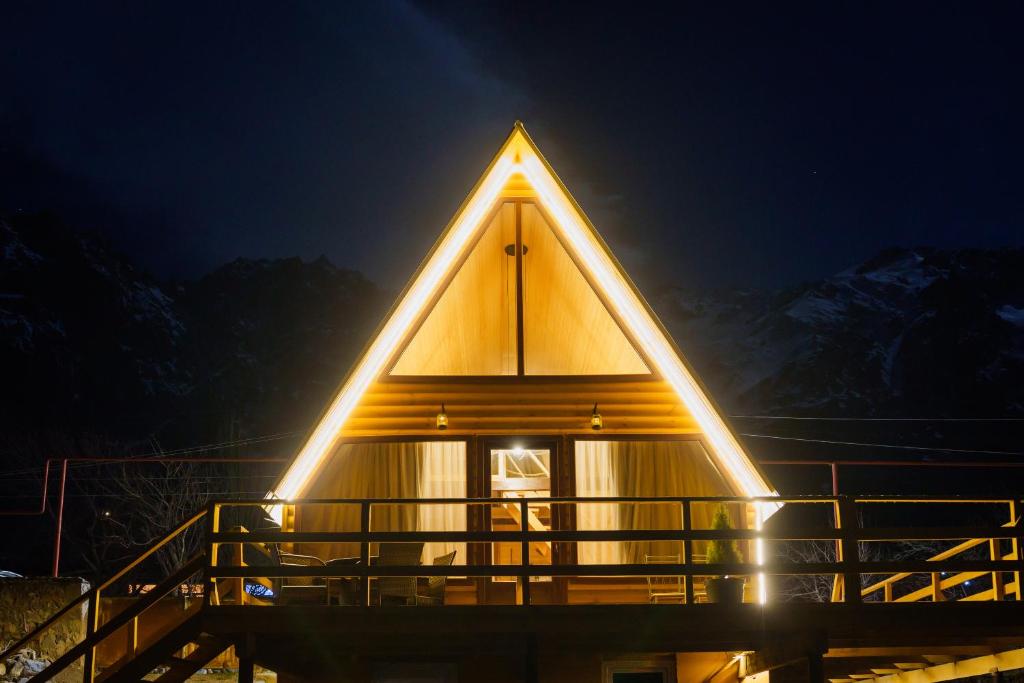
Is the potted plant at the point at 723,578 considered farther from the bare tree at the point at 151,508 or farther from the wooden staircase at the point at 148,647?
the bare tree at the point at 151,508

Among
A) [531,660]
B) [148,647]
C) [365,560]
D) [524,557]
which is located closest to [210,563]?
[148,647]

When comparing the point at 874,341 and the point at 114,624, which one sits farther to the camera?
the point at 874,341

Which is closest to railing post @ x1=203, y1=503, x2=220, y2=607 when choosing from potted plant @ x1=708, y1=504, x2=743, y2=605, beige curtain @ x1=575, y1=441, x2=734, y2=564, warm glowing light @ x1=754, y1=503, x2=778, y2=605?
potted plant @ x1=708, y1=504, x2=743, y2=605

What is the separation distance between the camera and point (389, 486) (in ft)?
41.3

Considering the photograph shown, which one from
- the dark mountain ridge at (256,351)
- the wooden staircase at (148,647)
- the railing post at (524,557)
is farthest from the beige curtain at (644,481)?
the dark mountain ridge at (256,351)

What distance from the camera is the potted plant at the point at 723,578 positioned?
9297mm

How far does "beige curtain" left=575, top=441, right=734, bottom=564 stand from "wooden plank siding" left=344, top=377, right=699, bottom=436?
0.34 meters

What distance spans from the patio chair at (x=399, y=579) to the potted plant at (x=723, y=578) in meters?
2.88

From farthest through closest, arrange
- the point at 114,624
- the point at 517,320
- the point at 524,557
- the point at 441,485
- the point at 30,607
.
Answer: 1. the point at 30,607
2. the point at 441,485
3. the point at 517,320
4. the point at 524,557
5. the point at 114,624

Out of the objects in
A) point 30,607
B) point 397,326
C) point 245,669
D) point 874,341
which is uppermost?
point 874,341

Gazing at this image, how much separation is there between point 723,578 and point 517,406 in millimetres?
3950

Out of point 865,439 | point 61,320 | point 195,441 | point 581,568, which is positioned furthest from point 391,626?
point 61,320

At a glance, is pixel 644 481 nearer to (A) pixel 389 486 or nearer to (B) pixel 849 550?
(A) pixel 389 486

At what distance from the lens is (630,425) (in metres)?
12.4
